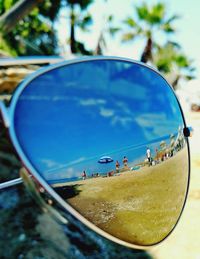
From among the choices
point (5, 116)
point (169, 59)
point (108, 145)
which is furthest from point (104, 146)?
point (169, 59)

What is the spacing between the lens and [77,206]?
0.35m

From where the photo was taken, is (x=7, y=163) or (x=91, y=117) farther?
(x=7, y=163)

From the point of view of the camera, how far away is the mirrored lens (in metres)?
0.35

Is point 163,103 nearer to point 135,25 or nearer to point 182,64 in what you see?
point 135,25

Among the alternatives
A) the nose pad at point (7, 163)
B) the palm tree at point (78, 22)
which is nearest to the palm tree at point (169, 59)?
the palm tree at point (78, 22)

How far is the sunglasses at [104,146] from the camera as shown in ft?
1.16

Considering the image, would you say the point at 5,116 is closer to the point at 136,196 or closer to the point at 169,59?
the point at 136,196

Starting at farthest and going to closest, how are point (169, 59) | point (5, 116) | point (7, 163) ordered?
point (169, 59), point (7, 163), point (5, 116)

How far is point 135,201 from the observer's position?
0.38 meters

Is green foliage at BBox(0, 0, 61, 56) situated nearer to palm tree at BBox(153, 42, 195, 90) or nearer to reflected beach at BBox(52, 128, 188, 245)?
palm tree at BBox(153, 42, 195, 90)

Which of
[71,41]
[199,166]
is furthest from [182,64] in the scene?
[199,166]

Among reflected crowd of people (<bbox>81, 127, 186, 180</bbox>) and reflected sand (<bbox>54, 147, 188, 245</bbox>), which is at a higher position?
reflected crowd of people (<bbox>81, 127, 186, 180</bbox>)

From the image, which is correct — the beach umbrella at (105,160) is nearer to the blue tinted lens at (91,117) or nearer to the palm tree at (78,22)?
the blue tinted lens at (91,117)

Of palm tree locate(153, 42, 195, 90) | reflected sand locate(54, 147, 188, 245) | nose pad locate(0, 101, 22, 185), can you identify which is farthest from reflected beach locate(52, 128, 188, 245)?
palm tree locate(153, 42, 195, 90)
